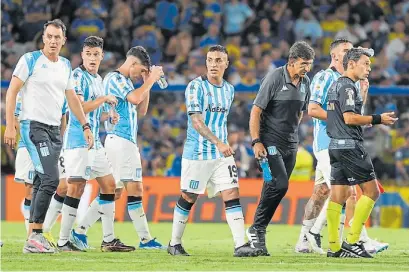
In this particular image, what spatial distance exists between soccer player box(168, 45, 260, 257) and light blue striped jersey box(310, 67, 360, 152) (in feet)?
3.63

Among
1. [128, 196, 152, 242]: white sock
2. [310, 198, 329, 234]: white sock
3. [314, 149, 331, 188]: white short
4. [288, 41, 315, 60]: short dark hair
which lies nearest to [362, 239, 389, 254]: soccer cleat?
[310, 198, 329, 234]: white sock

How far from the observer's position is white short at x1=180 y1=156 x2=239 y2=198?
11.5 metres

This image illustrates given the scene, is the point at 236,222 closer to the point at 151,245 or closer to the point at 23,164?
the point at 151,245

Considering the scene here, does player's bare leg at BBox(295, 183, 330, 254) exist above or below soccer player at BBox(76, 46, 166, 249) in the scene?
below

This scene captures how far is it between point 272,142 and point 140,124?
343 inches

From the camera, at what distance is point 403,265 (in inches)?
419

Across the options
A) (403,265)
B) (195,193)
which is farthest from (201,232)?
(403,265)

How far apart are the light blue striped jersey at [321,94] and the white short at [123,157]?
2277 mm

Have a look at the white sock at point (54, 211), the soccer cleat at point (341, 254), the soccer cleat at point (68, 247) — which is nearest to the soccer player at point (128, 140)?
the white sock at point (54, 211)

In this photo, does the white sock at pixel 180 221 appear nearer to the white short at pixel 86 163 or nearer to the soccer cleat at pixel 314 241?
the white short at pixel 86 163

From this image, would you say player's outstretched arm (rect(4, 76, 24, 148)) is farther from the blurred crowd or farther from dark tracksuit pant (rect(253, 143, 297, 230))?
the blurred crowd

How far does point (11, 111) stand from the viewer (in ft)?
36.0

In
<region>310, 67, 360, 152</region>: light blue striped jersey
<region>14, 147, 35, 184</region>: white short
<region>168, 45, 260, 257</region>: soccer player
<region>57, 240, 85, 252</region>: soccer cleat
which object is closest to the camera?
<region>168, 45, 260, 257</region>: soccer player

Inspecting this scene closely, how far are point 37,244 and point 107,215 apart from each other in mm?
1492
